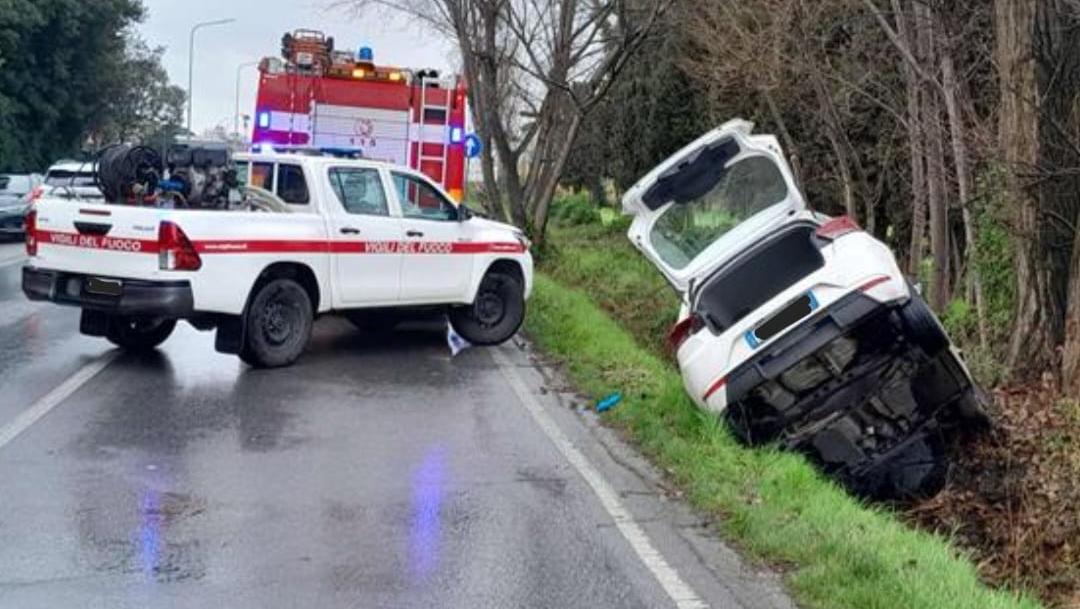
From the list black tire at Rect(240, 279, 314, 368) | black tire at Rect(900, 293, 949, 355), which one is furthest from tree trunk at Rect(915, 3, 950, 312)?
black tire at Rect(240, 279, 314, 368)

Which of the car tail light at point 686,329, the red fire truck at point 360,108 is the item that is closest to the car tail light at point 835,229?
the car tail light at point 686,329

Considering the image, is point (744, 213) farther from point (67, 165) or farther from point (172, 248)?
point (67, 165)

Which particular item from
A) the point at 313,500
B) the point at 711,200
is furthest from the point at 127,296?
the point at 711,200

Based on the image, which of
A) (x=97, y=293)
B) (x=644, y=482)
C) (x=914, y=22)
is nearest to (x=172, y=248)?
(x=97, y=293)

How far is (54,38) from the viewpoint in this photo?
4431 centimetres

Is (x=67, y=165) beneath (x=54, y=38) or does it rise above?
beneath

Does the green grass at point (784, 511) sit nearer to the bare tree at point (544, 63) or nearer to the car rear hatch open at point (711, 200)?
the car rear hatch open at point (711, 200)

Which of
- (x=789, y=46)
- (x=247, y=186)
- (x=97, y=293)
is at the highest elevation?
(x=789, y=46)

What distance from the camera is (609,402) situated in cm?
1003

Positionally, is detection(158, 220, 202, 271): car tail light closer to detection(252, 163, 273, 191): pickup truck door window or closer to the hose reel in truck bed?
the hose reel in truck bed

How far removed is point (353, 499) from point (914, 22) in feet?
32.2

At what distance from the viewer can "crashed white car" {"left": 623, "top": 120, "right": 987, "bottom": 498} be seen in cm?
788

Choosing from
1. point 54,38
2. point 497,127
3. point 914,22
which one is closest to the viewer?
point 914,22

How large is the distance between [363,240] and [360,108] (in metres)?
5.93
